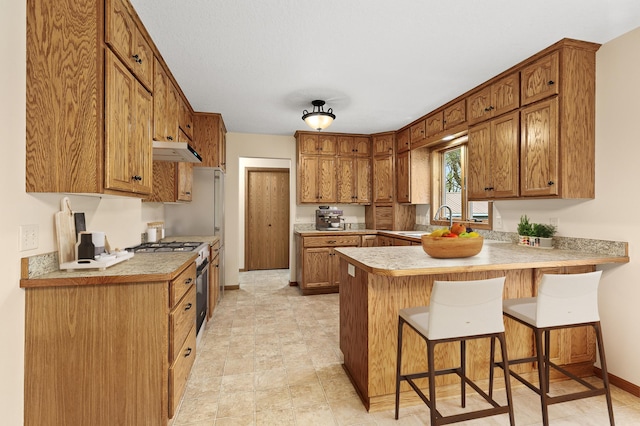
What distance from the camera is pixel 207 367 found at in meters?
2.48

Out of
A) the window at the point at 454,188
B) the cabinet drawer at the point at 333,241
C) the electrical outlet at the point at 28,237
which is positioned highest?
the window at the point at 454,188

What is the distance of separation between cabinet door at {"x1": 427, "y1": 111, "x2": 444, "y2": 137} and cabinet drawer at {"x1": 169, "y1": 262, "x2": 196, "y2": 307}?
316cm

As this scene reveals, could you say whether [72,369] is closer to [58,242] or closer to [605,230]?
[58,242]

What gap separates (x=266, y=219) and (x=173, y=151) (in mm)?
3957

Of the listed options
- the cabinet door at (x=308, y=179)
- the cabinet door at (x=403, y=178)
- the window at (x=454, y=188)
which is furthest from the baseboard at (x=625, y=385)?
the cabinet door at (x=308, y=179)

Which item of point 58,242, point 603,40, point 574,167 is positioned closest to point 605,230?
point 574,167

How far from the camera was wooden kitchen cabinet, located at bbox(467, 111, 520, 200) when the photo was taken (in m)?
2.70

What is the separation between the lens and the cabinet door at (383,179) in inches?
195

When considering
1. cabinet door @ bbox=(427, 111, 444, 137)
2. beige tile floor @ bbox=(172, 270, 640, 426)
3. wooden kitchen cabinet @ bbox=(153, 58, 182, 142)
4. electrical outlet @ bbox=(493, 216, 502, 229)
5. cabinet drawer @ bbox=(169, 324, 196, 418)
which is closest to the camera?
cabinet drawer @ bbox=(169, 324, 196, 418)

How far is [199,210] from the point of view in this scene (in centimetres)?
Answer: 385

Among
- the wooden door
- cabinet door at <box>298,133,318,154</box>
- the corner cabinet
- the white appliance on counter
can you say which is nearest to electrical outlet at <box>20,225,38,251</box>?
the corner cabinet

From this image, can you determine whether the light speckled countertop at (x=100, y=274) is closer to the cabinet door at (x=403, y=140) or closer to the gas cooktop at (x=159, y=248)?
the gas cooktop at (x=159, y=248)

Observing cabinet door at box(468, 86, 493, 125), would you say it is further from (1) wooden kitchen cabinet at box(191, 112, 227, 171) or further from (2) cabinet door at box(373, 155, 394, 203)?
(1) wooden kitchen cabinet at box(191, 112, 227, 171)

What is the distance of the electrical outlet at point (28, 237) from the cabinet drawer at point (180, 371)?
97 centimetres
